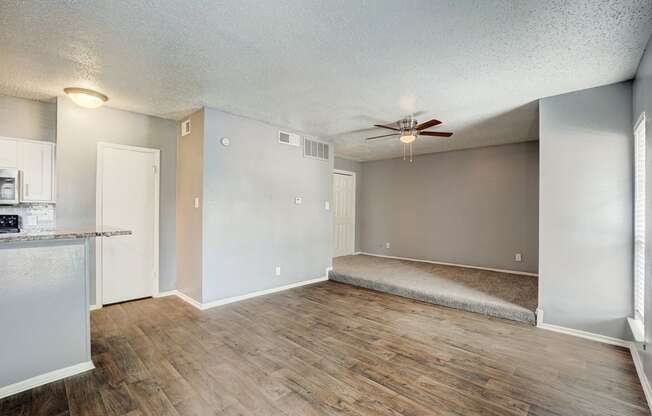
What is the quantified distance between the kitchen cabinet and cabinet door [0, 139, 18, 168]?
33 mm

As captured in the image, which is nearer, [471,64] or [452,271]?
[471,64]

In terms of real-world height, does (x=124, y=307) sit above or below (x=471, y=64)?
below

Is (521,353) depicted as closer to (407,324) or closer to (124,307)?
(407,324)

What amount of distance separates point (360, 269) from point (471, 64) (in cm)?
407

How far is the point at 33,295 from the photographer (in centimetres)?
225

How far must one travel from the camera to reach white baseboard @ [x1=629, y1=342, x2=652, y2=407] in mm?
2117

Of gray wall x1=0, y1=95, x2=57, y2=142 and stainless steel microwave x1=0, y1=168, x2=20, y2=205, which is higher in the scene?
gray wall x1=0, y1=95, x2=57, y2=142

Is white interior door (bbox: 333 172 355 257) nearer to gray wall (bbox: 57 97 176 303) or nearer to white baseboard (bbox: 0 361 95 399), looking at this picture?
gray wall (bbox: 57 97 176 303)

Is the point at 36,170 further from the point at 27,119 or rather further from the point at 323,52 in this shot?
the point at 323,52

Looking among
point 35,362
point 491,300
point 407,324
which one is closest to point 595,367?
point 491,300

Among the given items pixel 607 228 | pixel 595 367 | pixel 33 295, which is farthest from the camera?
pixel 607 228

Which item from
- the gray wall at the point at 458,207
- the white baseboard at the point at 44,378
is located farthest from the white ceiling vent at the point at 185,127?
the gray wall at the point at 458,207

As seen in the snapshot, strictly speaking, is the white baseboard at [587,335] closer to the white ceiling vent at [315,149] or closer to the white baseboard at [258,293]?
the white baseboard at [258,293]

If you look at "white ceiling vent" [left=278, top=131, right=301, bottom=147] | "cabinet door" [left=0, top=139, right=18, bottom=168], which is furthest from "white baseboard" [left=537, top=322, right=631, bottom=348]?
"cabinet door" [left=0, top=139, right=18, bottom=168]
